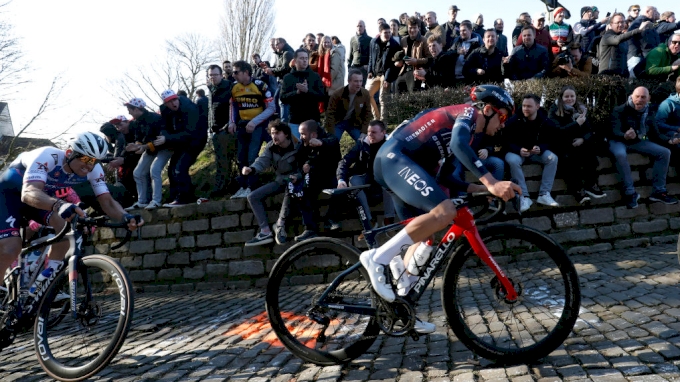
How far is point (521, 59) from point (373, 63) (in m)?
3.29

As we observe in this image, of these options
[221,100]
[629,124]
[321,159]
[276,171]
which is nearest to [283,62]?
[221,100]

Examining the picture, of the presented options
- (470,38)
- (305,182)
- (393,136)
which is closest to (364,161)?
(305,182)

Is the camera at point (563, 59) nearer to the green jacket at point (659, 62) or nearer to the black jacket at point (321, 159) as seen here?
the green jacket at point (659, 62)

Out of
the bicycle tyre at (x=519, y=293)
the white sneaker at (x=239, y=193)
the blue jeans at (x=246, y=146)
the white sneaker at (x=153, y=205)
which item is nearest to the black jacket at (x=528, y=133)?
the blue jeans at (x=246, y=146)

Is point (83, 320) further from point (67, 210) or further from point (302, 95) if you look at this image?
point (302, 95)

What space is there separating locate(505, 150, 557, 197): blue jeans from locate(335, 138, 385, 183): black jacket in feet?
7.27

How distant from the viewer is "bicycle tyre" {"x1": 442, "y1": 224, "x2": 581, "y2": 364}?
10.9 ft

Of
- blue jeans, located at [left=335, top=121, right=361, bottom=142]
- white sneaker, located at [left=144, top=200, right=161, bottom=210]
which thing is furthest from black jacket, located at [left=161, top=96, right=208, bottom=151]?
blue jeans, located at [left=335, top=121, right=361, bottom=142]

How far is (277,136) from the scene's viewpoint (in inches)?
313

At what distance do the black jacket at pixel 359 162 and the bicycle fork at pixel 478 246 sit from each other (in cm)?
392

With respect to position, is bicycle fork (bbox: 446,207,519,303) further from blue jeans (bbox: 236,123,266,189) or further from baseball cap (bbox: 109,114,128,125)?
baseball cap (bbox: 109,114,128,125)

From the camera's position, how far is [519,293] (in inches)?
137

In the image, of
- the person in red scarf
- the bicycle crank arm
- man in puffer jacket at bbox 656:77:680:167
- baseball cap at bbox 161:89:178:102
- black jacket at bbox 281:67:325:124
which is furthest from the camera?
the person in red scarf

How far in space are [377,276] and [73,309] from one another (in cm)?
244
